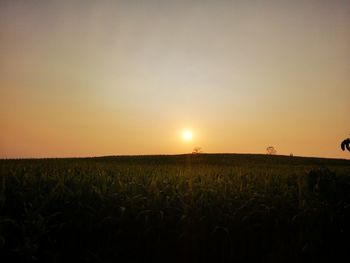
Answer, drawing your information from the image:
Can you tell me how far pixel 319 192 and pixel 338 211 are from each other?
662 millimetres

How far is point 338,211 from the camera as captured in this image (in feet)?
28.8

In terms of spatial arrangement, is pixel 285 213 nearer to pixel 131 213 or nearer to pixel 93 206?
pixel 131 213

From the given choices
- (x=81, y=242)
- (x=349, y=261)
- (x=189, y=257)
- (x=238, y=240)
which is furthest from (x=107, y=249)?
(x=349, y=261)

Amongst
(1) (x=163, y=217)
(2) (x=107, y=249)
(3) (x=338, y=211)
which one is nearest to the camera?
(2) (x=107, y=249)

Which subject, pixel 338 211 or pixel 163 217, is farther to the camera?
pixel 338 211

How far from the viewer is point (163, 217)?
794cm

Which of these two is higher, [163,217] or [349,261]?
[163,217]

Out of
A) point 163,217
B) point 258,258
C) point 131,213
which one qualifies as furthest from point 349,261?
point 131,213

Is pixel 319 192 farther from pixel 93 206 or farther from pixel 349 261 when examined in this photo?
pixel 93 206

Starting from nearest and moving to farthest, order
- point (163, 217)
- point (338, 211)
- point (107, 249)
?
point (107, 249) → point (163, 217) → point (338, 211)

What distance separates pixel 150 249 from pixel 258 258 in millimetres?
2158

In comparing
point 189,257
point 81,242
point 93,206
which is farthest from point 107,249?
point 189,257

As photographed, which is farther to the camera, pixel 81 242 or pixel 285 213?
pixel 285 213

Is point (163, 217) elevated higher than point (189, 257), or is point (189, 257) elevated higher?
point (163, 217)
